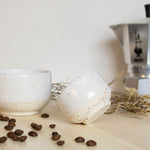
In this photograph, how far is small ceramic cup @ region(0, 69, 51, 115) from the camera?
22.8 inches

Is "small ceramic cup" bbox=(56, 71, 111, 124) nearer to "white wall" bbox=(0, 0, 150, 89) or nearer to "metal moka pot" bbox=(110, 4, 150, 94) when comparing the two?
"metal moka pot" bbox=(110, 4, 150, 94)

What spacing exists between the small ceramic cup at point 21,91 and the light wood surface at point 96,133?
0.09ft

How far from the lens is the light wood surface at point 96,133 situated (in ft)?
1.32

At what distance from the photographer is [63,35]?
107 centimetres

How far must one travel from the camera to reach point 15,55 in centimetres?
99

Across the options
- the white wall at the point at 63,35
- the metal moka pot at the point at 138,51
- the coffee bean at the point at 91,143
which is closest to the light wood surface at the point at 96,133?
the coffee bean at the point at 91,143

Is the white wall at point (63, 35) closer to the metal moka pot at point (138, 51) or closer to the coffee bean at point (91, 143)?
the metal moka pot at point (138, 51)

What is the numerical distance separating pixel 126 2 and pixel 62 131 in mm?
803

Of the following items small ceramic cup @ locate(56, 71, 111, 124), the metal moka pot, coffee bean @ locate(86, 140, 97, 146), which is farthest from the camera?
the metal moka pot

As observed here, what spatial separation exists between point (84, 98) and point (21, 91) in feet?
0.50

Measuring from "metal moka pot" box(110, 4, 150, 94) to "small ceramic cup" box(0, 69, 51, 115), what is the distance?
354mm

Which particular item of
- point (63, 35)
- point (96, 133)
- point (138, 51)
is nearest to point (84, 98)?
point (96, 133)

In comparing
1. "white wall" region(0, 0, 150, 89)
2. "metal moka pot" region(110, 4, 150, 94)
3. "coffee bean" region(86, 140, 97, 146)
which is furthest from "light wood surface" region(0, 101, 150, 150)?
"white wall" region(0, 0, 150, 89)

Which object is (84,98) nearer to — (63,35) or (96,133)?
(96,133)
